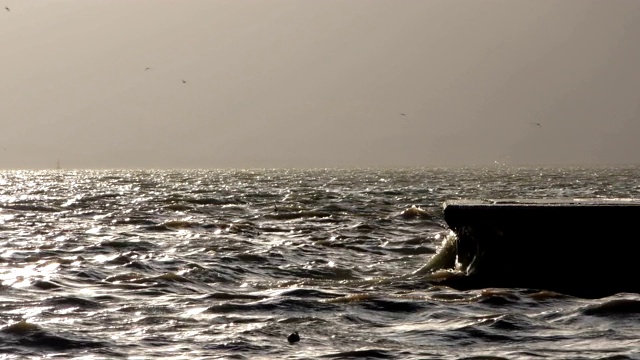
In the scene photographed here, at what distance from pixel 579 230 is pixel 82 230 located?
1131cm

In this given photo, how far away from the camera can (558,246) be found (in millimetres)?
11594

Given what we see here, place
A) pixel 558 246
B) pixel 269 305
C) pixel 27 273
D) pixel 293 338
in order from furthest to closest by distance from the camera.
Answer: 1. pixel 27 273
2. pixel 558 246
3. pixel 269 305
4. pixel 293 338

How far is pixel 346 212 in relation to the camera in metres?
26.3

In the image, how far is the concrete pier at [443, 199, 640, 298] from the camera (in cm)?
1138

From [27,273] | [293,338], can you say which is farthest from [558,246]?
[27,273]

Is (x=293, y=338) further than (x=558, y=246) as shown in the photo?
No

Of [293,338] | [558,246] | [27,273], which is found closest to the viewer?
[293,338]

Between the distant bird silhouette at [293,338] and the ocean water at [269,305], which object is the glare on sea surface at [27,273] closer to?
the ocean water at [269,305]

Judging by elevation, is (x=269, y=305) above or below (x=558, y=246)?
below

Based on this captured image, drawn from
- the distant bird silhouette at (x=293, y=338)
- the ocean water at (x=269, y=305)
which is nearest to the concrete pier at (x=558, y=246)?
the ocean water at (x=269, y=305)

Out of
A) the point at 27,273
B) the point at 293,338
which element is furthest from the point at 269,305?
the point at 27,273

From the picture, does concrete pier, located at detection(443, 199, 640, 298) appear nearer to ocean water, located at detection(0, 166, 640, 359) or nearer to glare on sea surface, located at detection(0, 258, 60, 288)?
ocean water, located at detection(0, 166, 640, 359)

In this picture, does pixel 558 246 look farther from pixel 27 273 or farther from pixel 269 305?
pixel 27 273

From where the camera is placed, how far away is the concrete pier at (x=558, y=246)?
448 inches
